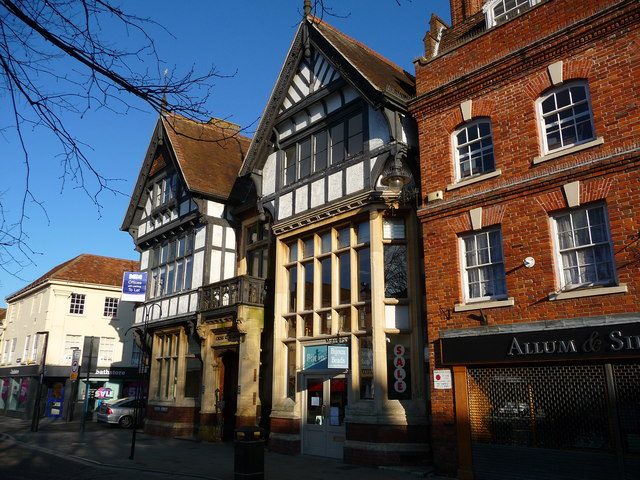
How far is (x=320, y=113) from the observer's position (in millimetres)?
17062

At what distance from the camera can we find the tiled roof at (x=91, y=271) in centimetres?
3769

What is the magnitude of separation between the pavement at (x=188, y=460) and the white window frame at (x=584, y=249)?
15.6ft

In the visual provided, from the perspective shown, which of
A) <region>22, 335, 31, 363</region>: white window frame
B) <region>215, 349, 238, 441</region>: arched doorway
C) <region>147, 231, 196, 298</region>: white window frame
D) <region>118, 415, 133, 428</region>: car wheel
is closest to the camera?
<region>215, 349, 238, 441</region>: arched doorway

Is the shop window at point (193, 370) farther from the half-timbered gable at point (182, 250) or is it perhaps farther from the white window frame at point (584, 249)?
the white window frame at point (584, 249)

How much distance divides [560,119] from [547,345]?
4.62 meters

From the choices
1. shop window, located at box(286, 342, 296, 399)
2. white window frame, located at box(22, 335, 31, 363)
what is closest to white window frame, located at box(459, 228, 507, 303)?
shop window, located at box(286, 342, 296, 399)

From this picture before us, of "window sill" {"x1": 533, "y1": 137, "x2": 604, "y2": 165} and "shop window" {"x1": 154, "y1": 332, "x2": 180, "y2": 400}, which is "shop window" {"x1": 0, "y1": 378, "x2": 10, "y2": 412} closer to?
"shop window" {"x1": 154, "y1": 332, "x2": 180, "y2": 400}

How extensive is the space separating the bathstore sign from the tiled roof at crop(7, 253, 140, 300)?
95.2ft

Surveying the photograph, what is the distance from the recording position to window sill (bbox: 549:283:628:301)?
9531 mm

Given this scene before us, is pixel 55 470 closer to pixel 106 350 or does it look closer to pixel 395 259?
pixel 395 259

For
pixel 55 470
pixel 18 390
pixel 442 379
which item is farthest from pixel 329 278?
pixel 18 390

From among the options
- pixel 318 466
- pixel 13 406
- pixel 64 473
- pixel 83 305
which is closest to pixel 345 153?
pixel 318 466

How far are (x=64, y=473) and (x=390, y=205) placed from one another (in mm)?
9958

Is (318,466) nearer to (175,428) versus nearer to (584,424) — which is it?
(584,424)
